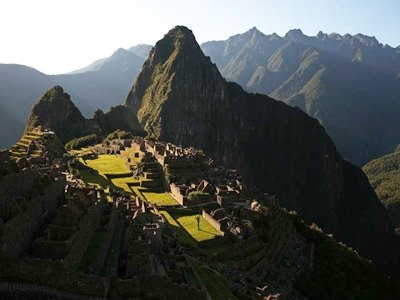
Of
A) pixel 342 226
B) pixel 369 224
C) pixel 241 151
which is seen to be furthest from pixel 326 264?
pixel 241 151

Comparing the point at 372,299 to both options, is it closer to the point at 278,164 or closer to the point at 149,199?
the point at 149,199

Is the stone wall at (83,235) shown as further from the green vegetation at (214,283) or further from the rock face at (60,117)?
the rock face at (60,117)

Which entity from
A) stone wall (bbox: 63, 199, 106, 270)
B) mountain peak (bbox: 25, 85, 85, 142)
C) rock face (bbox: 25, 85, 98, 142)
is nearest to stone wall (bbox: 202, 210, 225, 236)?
stone wall (bbox: 63, 199, 106, 270)

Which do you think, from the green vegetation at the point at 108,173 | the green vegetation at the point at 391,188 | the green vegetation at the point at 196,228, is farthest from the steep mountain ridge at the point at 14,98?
the green vegetation at the point at 391,188

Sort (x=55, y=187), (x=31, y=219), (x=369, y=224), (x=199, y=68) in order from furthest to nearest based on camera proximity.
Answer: (x=199, y=68)
(x=369, y=224)
(x=55, y=187)
(x=31, y=219)

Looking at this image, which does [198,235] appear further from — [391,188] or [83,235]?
[391,188]

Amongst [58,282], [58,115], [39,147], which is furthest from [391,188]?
[58,282]
